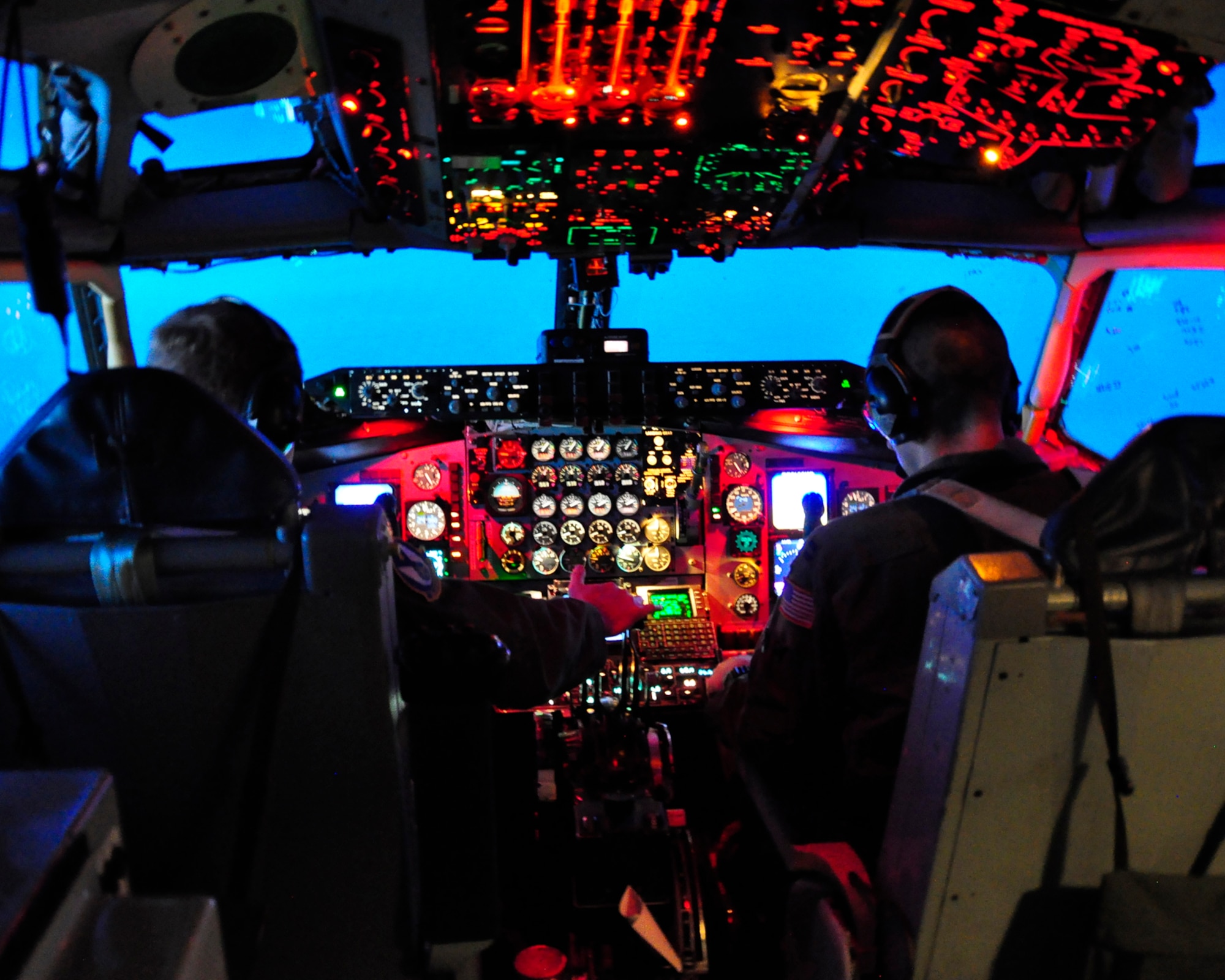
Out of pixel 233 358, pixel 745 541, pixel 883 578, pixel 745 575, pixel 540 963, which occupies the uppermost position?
pixel 233 358

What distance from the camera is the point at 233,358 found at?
1560 millimetres

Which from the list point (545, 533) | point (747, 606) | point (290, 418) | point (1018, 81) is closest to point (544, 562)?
point (545, 533)

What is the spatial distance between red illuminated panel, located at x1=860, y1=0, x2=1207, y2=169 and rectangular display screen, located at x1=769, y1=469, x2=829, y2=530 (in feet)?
4.08

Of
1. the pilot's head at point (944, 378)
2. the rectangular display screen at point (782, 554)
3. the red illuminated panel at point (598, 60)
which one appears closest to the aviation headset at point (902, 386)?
the pilot's head at point (944, 378)

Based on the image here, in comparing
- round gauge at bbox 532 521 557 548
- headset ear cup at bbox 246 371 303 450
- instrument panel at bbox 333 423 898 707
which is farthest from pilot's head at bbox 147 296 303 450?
round gauge at bbox 532 521 557 548

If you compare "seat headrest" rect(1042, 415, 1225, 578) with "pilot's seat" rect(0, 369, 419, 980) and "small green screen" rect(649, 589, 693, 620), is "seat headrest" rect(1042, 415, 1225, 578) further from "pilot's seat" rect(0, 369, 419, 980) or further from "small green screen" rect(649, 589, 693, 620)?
"small green screen" rect(649, 589, 693, 620)

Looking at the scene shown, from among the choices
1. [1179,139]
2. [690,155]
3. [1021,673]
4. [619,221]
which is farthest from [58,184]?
[1179,139]

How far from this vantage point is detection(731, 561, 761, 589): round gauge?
311 centimetres

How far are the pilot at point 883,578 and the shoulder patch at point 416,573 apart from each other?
576mm

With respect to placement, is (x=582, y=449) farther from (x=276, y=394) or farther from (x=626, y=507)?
(x=276, y=394)

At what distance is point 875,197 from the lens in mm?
3020

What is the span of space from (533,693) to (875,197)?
2.06 metres

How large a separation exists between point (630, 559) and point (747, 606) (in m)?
0.41

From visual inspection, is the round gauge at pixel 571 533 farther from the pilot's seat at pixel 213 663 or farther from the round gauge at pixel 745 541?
the pilot's seat at pixel 213 663
